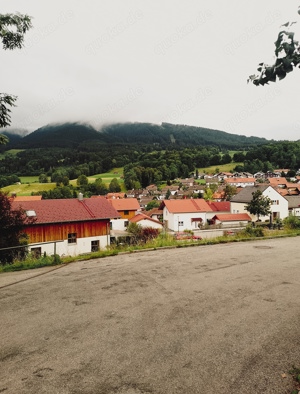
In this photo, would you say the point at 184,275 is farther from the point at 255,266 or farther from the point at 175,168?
the point at 175,168

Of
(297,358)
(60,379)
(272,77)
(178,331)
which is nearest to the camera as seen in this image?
(272,77)

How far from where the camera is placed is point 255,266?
29.9ft

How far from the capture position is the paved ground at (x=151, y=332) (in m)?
Result: 3.43

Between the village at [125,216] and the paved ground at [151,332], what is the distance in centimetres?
444

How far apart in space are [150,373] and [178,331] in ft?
3.90

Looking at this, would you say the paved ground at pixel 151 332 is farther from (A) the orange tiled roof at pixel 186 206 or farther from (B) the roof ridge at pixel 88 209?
(A) the orange tiled roof at pixel 186 206

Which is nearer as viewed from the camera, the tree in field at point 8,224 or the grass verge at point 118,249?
the grass verge at point 118,249

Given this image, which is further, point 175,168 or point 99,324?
point 175,168

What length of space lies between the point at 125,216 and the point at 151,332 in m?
56.6

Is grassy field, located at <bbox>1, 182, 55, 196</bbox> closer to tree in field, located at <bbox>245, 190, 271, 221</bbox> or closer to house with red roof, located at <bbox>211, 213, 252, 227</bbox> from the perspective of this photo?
house with red roof, located at <bbox>211, 213, 252, 227</bbox>

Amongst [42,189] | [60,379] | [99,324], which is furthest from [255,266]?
[42,189]

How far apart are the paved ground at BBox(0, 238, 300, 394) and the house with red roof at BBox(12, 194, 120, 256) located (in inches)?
822

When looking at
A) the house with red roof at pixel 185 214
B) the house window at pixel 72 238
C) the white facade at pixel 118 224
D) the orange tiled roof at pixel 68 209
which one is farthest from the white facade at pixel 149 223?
the house window at pixel 72 238

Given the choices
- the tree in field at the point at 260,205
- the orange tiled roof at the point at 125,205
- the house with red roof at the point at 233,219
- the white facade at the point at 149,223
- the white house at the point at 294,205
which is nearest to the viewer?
the tree in field at the point at 260,205
